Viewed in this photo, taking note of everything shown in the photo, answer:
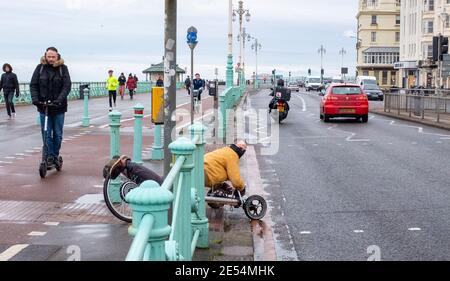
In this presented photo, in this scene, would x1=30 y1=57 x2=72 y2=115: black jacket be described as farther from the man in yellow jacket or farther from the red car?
the red car

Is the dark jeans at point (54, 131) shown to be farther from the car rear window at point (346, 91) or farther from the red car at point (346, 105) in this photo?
the car rear window at point (346, 91)

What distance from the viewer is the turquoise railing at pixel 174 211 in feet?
8.90

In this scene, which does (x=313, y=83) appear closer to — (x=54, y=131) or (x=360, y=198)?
(x=54, y=131)

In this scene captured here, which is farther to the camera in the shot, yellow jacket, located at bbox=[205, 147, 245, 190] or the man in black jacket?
the man in black jacket

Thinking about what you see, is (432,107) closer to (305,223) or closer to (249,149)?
(249,149)

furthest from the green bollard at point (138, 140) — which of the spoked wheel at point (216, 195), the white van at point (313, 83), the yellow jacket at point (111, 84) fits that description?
the white van at point (313, 83)

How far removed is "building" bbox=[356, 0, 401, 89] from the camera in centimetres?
11006

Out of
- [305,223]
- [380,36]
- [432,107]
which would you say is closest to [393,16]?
[380,36]

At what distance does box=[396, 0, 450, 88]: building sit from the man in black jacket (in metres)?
61.7

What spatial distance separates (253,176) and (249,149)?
468 centimetres

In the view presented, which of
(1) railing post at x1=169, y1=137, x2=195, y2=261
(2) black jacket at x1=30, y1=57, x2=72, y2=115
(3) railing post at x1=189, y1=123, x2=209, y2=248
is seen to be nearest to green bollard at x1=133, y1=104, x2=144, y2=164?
(2) black jacket at x1=30, y1=57, x2=72, y2=115

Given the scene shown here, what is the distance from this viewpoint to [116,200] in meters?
7.60

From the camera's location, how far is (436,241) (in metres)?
6.84

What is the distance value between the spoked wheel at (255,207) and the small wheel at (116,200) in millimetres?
1419
